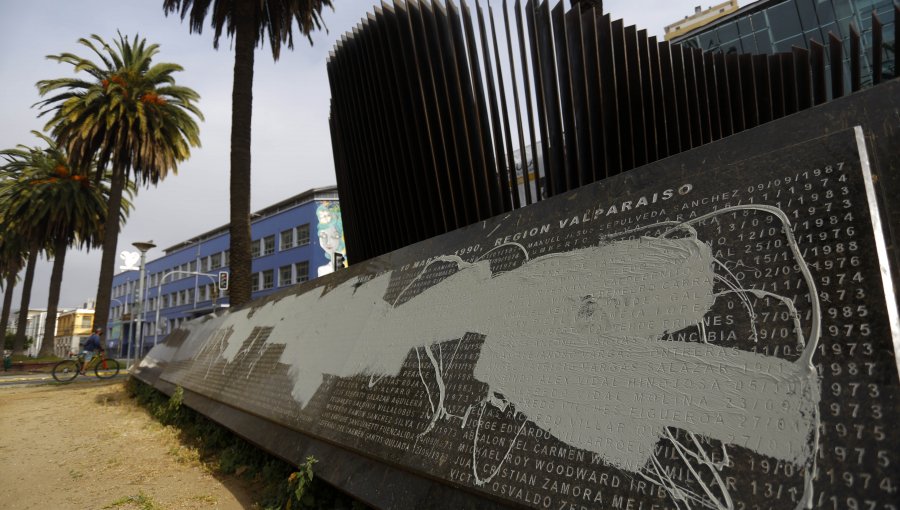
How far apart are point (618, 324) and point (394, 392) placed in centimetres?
132

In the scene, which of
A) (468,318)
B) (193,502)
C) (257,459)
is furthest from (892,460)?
(257,459)

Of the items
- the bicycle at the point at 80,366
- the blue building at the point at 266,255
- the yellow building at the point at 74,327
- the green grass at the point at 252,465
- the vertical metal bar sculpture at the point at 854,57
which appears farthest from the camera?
the yellow building at the point at 74,327

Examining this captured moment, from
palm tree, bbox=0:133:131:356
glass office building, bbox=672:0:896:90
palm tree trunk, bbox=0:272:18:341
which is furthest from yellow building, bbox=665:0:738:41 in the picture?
palm tree trunk, bbox=0:272:18:341

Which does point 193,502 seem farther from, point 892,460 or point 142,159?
point 142,159

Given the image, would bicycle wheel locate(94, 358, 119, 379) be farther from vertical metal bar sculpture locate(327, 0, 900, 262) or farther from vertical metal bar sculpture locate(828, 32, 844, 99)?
vertical metal bar sculpture locate(828, 32, 844, 99)

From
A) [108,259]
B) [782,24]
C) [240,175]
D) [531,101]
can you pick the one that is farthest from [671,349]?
[782,24]

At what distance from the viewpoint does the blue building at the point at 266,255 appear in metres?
31.8

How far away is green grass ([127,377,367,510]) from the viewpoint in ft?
9.54

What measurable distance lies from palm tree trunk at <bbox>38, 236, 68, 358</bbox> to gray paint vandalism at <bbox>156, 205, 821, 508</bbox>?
27742 millimetres

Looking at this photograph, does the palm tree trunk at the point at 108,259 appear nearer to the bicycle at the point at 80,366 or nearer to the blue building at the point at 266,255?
the bicycle at the point at 80,366

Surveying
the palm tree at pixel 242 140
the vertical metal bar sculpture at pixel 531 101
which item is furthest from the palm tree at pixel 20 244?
the vertical metal bar sculpture at pixel 531 101

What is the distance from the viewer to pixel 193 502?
3.66 meters

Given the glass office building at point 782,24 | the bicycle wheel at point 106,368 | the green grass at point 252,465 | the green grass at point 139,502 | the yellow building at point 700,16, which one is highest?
the yellow building at point 700,16

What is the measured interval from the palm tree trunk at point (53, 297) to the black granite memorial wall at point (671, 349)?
27.6 meters
